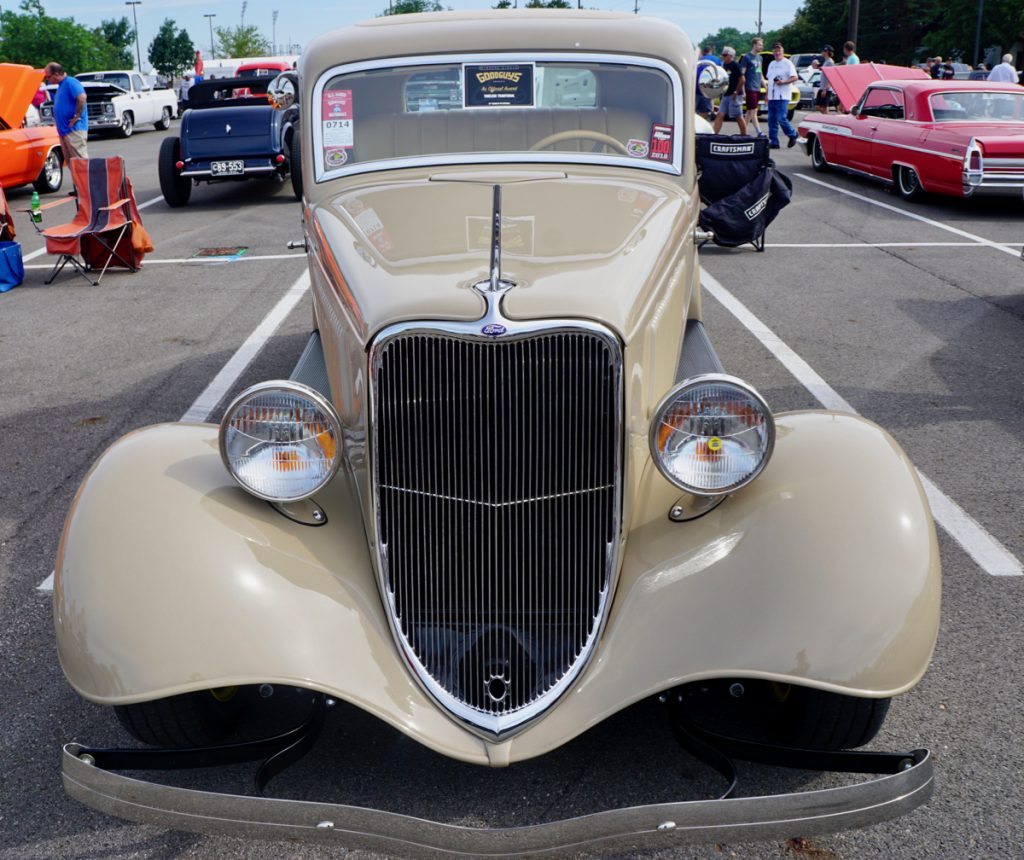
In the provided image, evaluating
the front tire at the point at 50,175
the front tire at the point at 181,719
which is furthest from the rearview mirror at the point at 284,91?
the front tire at the point at 50,175

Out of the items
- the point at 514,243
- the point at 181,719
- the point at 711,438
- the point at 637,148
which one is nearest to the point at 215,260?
the point at 637,148

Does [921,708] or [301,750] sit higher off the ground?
[301,750]

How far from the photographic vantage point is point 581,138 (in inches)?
172

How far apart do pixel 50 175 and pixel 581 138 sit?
13472 millimetres

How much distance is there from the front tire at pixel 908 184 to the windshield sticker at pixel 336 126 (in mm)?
10000

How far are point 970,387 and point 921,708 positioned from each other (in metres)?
3.52

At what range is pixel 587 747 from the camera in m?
3.05

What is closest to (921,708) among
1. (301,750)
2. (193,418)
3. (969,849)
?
(969,849)

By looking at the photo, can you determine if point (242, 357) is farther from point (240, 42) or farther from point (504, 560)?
point (240, 42)

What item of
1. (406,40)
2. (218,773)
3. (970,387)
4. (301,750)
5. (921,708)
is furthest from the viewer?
(970,387)

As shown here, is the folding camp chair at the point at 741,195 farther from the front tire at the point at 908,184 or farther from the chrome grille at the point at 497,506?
the chrome grille at the point at 497,506

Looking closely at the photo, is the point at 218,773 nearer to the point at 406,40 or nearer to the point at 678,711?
the point at 678,711

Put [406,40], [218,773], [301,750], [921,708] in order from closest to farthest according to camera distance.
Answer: [301,750] → [218,773] → [921,708] → [406,40]

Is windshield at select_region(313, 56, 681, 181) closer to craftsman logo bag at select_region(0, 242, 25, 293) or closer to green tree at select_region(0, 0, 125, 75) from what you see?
craftsman logo bag at select_region(0, 242, 25, 293)
